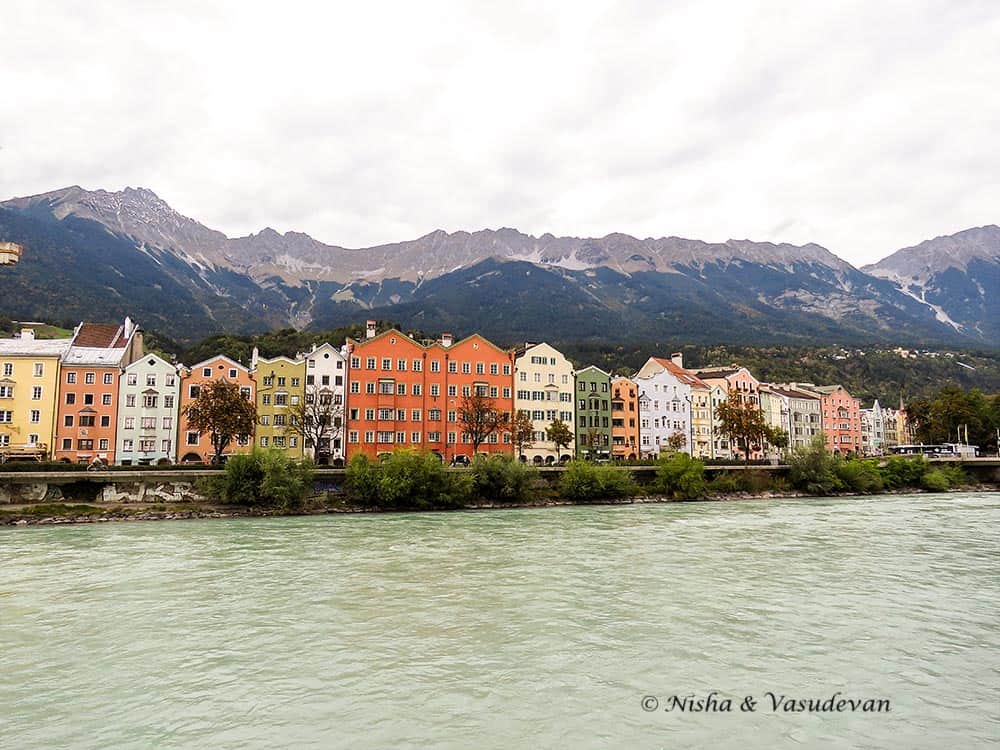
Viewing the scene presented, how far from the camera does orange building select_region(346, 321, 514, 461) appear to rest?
7294 centimetres

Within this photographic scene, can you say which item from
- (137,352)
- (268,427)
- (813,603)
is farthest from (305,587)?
(137,352)

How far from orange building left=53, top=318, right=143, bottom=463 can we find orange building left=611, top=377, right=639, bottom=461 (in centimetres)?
5465

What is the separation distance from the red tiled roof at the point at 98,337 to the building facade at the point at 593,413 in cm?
5138

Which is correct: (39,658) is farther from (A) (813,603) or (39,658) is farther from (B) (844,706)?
(A) (813,603)

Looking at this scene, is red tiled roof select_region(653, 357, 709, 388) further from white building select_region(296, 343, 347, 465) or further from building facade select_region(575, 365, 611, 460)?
white building select_region(296, 343, 347, 465)

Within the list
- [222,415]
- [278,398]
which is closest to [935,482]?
[278,398]

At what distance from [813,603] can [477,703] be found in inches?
456

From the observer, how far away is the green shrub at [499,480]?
178 ft

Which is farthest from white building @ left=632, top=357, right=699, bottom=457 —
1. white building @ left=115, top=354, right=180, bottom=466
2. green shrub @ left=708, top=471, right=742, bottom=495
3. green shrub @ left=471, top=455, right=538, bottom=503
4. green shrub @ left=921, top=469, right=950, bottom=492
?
white building @ left=115, top=354, right=180, bottom=466

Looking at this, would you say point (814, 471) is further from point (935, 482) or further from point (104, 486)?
point (104, 486)

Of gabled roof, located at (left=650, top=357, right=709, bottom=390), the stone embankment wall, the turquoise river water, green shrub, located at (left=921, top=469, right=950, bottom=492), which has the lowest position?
the turquoise river water

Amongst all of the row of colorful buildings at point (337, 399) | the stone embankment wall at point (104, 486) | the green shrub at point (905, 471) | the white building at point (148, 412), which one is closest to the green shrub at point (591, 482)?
the row of colorful buildings at point (337, 399)

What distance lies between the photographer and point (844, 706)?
11727 millimetres

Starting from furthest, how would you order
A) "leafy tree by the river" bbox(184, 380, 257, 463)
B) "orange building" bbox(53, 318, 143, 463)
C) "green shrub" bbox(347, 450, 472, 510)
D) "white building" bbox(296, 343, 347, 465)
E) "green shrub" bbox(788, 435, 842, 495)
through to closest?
"white building" bbox(296, 343, 347, 465), "green shrub" bbox(788, 435, 842, 495), "orange building" bbox(53, 318, 143, 463), "leafy tree by the river" bbox(184, 380, 257, 463), "green shrub" bbox(347, 450, 472, 510)
